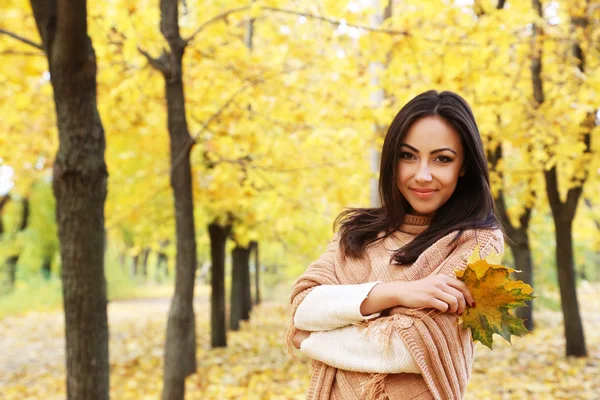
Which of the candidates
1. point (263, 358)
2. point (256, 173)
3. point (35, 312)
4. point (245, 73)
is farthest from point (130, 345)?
point (35, 312)

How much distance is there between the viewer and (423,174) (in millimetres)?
1840

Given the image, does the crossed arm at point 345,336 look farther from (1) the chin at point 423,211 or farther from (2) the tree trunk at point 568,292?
(2) the tree trunk at point 568,292

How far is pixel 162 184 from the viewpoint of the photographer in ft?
27.7

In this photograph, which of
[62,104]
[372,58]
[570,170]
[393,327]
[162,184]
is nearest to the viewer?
[393,327]

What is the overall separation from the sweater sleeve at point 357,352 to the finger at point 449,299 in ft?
0.55

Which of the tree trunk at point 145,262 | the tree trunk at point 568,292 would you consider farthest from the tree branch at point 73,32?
the tree trunk at point 145,262

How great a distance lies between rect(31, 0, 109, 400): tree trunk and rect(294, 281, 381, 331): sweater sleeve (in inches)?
80.5

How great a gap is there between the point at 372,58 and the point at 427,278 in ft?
11.7

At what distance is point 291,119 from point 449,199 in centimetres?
527

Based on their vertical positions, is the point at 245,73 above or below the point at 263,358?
above

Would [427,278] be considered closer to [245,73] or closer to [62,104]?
[62,104]

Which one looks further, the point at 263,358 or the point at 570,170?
the point at 263,358

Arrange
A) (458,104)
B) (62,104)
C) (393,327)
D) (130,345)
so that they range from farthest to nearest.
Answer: (130,345) < (62,104) < (458,104) < (393,327)

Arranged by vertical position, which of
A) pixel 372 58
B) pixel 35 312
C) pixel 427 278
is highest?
pixel 372 58
